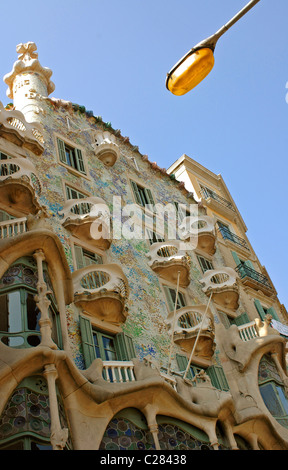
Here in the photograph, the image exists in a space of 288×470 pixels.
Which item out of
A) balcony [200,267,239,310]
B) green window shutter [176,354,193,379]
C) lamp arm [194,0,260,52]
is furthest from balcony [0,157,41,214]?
lamp arm [194,0,260,52]

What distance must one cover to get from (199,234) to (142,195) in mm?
2759

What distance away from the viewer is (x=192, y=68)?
684 centimetres

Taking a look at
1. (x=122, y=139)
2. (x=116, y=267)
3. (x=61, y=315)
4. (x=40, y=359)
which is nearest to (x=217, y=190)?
(x=122, y=139)

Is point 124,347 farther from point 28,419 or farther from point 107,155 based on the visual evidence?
point 107,155

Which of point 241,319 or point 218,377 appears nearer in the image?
point 218,377

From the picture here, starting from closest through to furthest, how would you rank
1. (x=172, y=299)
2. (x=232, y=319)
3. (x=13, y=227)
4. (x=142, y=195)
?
1. (x=13, y=227)
2. (x=172, y=299)
3. (x=232, y=319)
4. (x=142, y=195)

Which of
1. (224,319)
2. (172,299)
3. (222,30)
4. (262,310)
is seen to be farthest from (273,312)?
(222,30)

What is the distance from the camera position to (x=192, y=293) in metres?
19.7

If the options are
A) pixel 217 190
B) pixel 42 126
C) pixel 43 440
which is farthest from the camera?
pixel 217 190

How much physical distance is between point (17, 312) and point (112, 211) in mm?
8711

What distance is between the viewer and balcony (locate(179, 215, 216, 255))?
889 inches

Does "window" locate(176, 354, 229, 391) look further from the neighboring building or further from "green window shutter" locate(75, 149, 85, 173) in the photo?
"green window shutter" locate(75, 149, 85, 173)

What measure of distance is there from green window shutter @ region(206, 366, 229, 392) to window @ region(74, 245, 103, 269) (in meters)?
4.59
